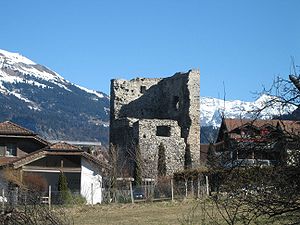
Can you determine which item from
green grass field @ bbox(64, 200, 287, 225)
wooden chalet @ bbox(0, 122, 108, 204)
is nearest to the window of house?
wooden chalet @ bbox(0, 122, 108, 204)

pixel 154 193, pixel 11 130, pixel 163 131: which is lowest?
pixel 154 193

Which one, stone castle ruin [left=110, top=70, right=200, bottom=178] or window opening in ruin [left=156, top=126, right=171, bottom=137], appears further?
window opening in ruin [left=156, top=126, right=171, bottom=137]

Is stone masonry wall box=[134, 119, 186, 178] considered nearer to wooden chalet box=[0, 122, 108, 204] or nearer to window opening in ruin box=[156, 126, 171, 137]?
window opening in ruin box=[156, 126, 171, 137]

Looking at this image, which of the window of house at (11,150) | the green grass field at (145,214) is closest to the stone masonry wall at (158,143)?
the window of house at (11,150)

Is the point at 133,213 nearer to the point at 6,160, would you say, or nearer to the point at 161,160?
the point at 6,160

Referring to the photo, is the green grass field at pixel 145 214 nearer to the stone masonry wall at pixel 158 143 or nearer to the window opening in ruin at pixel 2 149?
the window opening in ruin at pixel 2 149

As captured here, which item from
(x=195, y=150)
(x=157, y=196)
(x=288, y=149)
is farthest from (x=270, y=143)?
(x=195, y=150)

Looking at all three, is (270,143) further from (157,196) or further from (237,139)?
(157,196)

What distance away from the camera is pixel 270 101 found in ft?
22.8

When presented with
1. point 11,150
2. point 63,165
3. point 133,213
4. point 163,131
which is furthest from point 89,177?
point 133,213

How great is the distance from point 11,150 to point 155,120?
1267 centimetres

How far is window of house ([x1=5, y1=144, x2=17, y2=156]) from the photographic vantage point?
166 ft

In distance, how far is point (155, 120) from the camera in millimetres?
56656

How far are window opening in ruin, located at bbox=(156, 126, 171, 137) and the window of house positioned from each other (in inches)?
506
